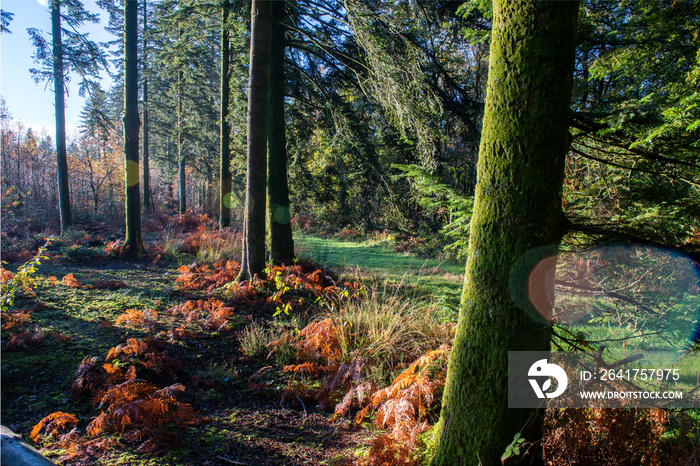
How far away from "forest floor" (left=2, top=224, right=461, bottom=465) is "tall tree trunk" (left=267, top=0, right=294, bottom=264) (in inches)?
81.5

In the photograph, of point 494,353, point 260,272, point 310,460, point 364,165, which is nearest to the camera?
point 494,353

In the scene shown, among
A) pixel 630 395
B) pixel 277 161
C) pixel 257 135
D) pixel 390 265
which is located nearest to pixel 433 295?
pixel 630 395

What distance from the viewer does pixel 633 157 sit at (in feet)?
7.38

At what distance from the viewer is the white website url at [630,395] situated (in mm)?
2186

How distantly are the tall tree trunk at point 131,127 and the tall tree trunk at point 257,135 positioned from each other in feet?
16.5

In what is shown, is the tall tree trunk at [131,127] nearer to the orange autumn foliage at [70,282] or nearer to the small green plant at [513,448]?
the orange autumn foliage at [70,282]

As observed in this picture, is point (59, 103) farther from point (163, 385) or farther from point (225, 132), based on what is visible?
point (163, 385)

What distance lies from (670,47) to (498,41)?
4.62m

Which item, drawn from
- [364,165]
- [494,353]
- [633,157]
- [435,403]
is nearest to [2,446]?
[494,353]

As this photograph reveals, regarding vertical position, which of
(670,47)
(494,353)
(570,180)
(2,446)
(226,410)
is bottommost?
(226,410)

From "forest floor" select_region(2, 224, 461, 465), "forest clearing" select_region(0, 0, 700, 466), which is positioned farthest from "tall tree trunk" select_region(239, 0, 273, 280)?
"forest floor" select_region(2, 224, 461, 465)

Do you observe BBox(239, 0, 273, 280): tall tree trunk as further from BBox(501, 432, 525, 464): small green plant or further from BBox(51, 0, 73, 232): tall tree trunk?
BBox(51, 0, 73, 232): tall tree trunk

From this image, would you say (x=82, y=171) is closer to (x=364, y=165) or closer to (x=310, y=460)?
(x=364, y=165)

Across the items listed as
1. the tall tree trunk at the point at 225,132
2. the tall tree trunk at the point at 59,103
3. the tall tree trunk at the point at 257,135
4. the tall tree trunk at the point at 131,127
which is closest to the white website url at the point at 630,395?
the tall tree trunk at the point at 257,135
